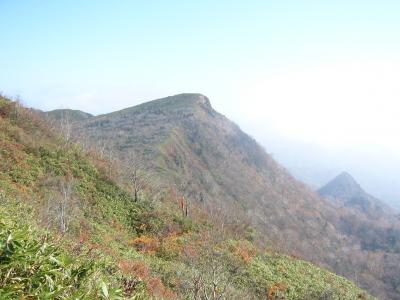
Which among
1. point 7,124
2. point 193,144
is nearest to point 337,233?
point 193,144

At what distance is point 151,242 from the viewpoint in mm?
37125

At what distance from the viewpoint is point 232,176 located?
123 meters

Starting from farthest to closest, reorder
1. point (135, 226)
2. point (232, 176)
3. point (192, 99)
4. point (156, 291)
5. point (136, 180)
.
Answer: point (192, 99) → point (232, 176) → point (136, 180) → point (135, 226) → point (156, 291)

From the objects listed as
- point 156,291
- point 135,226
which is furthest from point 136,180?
point 156,291

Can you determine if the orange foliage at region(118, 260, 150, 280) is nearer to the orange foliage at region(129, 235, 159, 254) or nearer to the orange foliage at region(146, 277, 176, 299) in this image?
the orange foliage at region(146, 277, 176, 299)

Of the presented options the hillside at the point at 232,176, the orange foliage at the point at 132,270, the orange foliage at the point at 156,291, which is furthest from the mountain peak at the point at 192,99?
the orange foliage at the point at 156,291

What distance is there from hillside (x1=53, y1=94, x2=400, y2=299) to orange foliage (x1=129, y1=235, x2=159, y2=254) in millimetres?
22738

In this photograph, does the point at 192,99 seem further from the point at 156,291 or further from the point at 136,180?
the point at 156,291

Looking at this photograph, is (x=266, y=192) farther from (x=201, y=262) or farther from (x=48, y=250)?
(x=48, y=250)

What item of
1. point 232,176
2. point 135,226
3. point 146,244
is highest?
point 232,176

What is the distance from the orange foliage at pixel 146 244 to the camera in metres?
35.2

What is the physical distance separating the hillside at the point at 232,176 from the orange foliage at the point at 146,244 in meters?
22.7

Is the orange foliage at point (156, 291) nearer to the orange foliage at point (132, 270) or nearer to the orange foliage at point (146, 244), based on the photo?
the orange foliage at point (132, 270)

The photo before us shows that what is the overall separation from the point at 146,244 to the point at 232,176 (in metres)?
87.6
